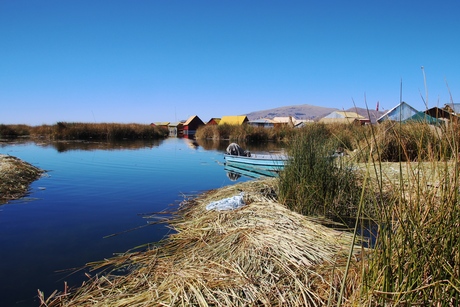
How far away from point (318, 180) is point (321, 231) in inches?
80.0

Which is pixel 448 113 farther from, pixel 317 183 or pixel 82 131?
pixel 82 131

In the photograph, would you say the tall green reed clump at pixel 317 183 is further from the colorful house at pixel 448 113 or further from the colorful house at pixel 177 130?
the colorful house at pixel 177 130

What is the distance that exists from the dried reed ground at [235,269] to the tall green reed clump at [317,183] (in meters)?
1.08

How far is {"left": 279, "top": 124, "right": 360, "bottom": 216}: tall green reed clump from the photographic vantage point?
6.16 m

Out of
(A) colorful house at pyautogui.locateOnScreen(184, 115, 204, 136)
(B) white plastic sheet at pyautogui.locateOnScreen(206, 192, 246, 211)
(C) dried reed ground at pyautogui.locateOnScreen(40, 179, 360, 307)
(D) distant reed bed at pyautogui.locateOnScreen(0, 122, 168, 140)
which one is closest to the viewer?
(C) dried reed ground at pyautogui.locateOnScreen(40, 179, 360, 307)

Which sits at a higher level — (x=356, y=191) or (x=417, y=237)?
(x=417, y=237)

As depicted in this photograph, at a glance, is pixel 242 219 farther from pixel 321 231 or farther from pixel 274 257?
pixel 274 257

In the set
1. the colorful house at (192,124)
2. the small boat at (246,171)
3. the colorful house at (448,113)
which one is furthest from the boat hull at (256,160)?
the colorful house at (192,124)

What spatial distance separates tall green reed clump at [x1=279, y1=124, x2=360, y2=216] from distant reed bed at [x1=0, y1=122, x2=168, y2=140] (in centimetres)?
3836

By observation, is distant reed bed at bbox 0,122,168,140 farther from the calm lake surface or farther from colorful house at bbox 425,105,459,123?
colorful house at bbox 425,105,459,123

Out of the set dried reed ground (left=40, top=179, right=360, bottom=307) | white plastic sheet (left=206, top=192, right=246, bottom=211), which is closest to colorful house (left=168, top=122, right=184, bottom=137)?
white plastic sheet (left=206, top=192, right=246, bottom=211)

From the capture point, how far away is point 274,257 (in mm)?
3418

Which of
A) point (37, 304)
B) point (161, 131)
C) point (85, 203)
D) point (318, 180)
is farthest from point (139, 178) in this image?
point (161, 131)

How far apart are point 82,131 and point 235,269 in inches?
1624
